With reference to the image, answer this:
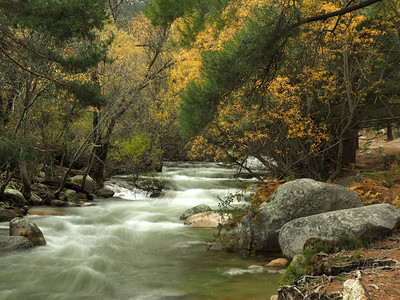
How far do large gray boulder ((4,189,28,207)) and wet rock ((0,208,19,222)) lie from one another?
1028 mm

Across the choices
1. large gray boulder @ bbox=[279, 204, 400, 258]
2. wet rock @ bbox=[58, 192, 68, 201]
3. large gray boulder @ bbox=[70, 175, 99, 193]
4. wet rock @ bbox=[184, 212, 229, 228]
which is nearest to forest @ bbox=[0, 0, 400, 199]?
wet rock @ bbox=[58, 192, 68, 201]

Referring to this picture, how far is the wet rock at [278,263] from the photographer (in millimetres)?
7242

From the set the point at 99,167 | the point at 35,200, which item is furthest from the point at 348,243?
the point at 99,167

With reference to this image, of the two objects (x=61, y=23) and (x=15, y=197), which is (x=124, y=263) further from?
(x=15, y=197)

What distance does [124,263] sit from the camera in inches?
332

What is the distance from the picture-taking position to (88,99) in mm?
9125

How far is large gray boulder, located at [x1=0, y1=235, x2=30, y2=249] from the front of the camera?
8.70m

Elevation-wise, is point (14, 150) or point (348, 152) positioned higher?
point (14, 150)

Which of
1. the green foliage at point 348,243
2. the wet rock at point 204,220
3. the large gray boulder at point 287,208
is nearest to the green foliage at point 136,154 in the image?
the wet rock at point 204,220

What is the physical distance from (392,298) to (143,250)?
6969mm

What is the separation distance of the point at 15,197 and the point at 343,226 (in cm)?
1070

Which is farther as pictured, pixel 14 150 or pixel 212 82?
pixel 14 150

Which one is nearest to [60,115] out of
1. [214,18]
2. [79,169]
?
[79,169]

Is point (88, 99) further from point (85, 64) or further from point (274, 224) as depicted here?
point (274, 224)
